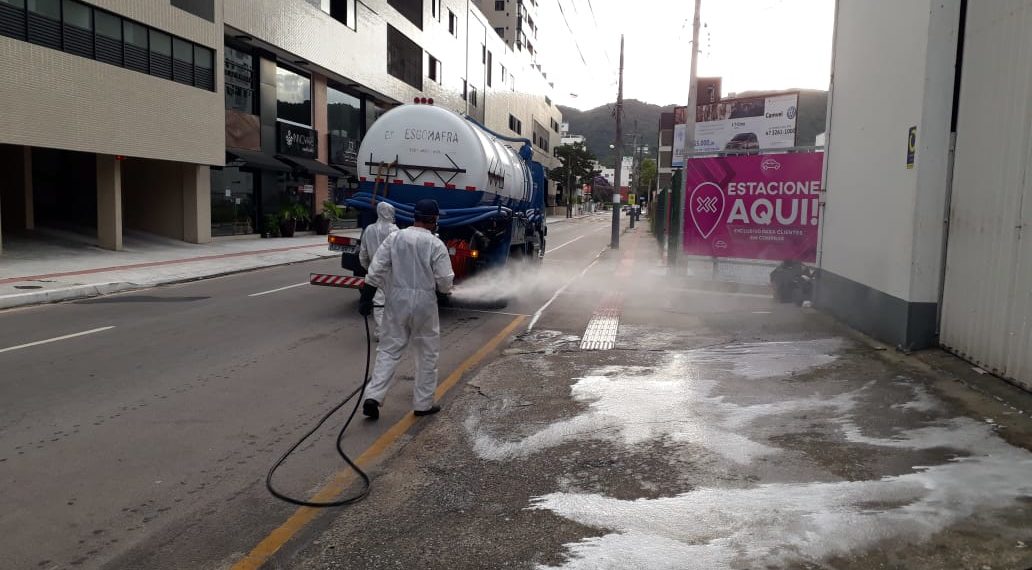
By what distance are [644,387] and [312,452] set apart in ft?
10.3

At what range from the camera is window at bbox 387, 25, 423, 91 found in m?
39.6

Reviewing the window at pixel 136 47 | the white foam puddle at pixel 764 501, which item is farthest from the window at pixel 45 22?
the white foam puddle at pixel 764 501

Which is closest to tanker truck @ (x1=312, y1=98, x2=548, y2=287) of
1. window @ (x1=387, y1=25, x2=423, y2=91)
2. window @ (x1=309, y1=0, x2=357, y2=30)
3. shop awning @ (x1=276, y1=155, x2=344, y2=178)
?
shop awning @ (x1=276, y1=155, x2=344, y2=178)

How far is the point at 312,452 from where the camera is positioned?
5238 mm

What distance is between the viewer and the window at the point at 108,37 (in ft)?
63.8

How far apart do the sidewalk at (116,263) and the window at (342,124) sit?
10.0 metres

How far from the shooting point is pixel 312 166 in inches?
1252

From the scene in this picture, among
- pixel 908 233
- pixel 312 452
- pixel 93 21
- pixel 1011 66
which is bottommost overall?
pixel 312 452

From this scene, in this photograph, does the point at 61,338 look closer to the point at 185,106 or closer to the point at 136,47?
the point at 136,47

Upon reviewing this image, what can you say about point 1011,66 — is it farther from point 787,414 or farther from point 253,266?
point 253,266

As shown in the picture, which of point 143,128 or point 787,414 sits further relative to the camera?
point 143,128

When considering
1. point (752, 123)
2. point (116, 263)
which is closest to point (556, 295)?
point (116, 263)

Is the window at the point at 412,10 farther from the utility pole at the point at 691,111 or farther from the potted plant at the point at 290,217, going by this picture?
the utility pole at the point at 691,111

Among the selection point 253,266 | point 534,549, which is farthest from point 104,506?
point 253,266
